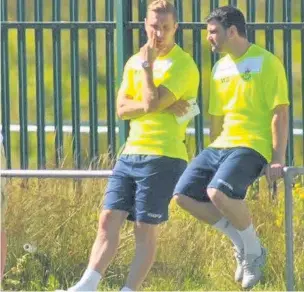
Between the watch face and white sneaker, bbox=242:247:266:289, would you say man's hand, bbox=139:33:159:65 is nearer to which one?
the watch face

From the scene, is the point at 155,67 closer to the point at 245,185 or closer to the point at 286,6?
the point at 245,185

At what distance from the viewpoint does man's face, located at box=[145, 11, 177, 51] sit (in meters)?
7.41

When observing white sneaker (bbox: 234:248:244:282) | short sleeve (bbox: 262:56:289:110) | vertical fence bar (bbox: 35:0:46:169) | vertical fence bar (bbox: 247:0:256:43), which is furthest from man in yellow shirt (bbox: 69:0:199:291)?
vertical fence bar (bbox: 35:0:46:169)

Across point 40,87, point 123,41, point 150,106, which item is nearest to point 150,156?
point 150,106

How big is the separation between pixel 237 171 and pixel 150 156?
0.47m

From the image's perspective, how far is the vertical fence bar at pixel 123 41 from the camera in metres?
9.40

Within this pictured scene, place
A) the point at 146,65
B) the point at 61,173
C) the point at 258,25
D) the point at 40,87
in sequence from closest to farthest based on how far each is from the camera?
the point at 146,65, the point at 61,173, the point at 258,25, the point at 40,87

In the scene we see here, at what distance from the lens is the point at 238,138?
7.46 metres

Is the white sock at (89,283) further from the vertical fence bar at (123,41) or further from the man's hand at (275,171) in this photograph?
the vertical fence bar at (123,41)

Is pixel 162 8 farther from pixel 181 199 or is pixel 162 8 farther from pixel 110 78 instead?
pixel 110 78

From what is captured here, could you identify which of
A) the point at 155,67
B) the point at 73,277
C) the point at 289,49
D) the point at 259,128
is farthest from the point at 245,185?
the point at 289,49

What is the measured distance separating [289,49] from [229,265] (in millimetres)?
1799

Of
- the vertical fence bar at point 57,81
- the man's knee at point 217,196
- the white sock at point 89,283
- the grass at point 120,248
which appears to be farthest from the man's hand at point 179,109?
the vertical fence bar at point 57,81

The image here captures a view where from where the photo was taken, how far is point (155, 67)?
747cm
